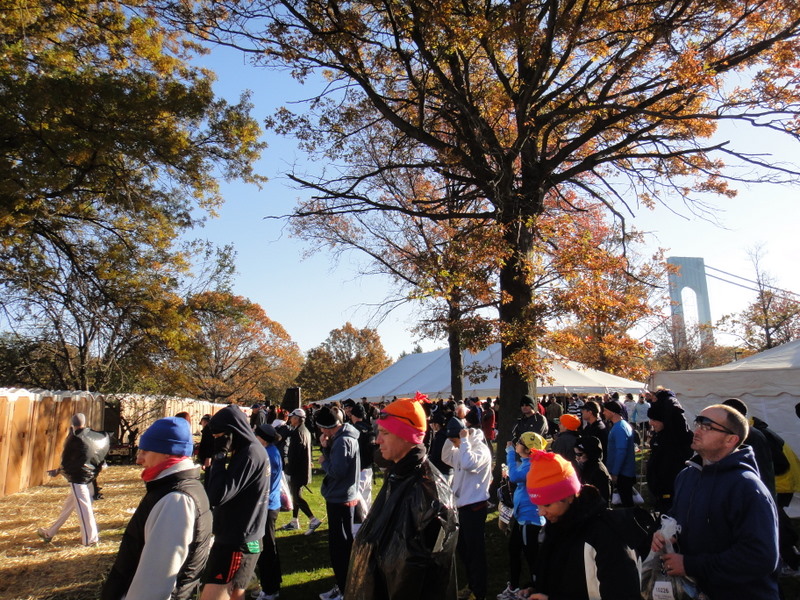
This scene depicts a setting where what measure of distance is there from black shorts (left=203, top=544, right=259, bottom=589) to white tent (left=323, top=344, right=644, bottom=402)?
14.7 meters

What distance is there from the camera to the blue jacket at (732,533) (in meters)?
2.71

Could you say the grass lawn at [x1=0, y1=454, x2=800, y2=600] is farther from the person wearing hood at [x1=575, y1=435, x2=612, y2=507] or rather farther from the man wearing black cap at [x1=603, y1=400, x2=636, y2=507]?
the man wearing black cap at [x1=603, y1=400, x2=636, y2=507]

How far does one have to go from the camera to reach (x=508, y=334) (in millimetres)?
9898

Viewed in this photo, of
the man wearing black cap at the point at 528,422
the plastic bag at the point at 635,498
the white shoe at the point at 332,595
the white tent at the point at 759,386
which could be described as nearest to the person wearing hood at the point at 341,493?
the white shoe at the point at 332,595

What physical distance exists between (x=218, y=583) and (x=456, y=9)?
846 centimetres

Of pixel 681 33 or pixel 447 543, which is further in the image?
pixel 681 33

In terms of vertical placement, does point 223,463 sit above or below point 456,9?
below

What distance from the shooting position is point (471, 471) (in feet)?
18.8

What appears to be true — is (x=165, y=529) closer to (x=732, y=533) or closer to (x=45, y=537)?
(x=732, y=533)

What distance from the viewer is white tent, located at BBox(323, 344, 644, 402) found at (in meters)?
20.8

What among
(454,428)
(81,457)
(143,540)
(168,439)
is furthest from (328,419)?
(81,457)

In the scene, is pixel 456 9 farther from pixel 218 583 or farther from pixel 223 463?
pixel 218 583

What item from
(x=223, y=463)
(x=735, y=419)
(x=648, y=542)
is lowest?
(x=648, y=542)

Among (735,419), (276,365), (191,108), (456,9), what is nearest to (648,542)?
(735,419)
